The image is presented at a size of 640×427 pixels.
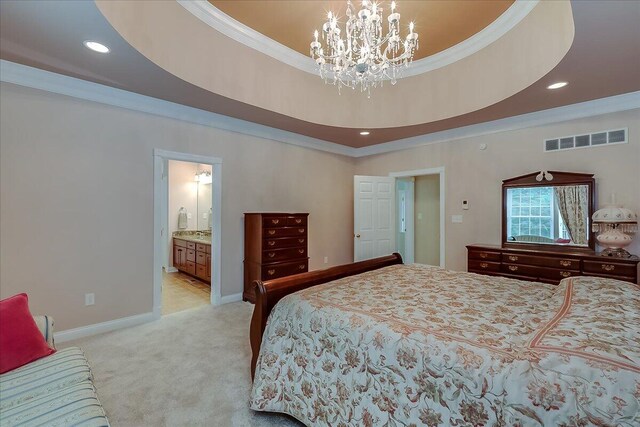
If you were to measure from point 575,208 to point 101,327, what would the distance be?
5744 millimetres

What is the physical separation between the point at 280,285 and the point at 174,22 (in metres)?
2.76

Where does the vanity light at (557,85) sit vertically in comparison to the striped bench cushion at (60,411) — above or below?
above

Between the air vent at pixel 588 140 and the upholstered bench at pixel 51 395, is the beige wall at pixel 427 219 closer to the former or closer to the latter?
the air vent at pixel 588 140

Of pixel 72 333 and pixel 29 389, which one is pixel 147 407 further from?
pixel 72 333

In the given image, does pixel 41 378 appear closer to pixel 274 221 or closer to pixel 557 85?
pixel 274 221

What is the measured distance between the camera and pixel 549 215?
379 cm

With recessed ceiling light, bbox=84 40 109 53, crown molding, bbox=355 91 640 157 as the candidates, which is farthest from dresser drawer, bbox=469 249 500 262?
recessed ceiling light, bbox=84 40 109 53

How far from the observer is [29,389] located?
136cm

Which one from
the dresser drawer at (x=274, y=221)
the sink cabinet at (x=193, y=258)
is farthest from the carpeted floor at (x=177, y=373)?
the sink cabinet at (x=193, y=258)

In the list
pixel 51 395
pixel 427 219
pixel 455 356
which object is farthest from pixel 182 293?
pixel 427 219

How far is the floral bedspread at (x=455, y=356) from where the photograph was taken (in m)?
1.00

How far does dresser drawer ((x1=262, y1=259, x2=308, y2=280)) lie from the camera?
404 centimetres

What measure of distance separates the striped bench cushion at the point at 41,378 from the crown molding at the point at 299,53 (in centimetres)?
315

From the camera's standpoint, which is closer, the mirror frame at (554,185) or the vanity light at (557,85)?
the vanity light at (557,85)
